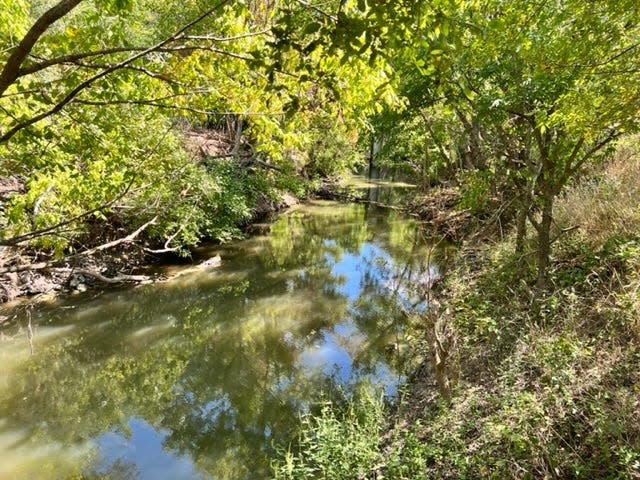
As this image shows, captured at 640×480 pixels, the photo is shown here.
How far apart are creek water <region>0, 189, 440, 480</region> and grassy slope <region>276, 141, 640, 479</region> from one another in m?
1.17

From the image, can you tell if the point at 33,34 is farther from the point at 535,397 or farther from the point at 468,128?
the point at 468,128

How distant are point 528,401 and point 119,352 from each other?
662 cm

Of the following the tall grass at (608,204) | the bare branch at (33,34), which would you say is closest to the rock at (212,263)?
the tall grass at (608,204)

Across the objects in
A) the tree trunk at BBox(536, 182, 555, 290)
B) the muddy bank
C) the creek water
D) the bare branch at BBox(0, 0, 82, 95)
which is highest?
the bare branch at BBox(0, 0, 82, 95)

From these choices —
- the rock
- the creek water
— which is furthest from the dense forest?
the rock

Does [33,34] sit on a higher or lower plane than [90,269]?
higher

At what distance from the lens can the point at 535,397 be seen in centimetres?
378

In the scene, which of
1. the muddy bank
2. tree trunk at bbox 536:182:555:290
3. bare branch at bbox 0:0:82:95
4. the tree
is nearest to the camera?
bare branch at bbox 0:0:82:95

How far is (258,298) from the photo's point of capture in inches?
408

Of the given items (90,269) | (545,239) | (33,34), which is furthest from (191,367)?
(33,34)

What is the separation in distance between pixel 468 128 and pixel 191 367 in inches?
274

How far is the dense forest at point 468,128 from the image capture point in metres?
2.03

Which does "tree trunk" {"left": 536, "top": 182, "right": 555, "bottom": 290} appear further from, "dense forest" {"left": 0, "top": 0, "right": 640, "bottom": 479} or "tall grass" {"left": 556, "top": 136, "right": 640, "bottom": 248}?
"tall grass" {"left": 556, "top": 136, "right": 640, "bottom": 248}

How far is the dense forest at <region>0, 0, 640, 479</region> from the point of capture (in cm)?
203
